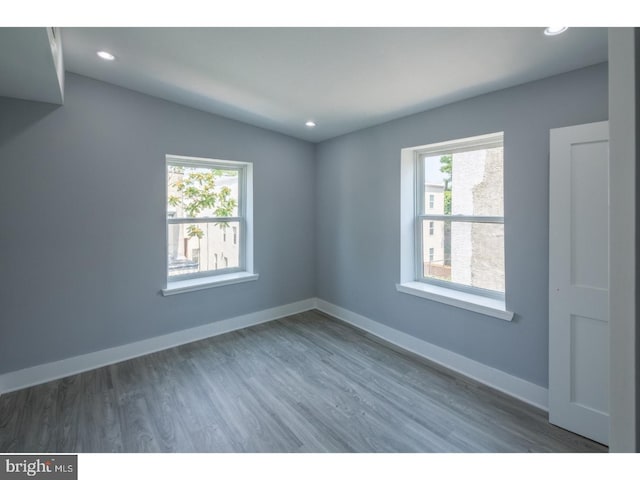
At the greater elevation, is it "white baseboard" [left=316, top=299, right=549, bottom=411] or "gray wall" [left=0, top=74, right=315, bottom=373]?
"gray wall" [left=0, top=74, right=315, bottom=373]

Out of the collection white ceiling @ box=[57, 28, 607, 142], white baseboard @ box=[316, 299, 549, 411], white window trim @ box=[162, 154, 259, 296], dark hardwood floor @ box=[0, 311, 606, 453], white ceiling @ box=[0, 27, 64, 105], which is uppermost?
white ceiling @ box=[57, 28, 607, 142]

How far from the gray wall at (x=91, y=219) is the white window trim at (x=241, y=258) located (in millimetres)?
87

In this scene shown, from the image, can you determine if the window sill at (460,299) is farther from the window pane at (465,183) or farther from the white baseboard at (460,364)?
the window pane at (465,183)

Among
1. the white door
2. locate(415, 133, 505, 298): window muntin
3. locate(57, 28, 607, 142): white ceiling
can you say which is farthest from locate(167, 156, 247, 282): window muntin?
the white door

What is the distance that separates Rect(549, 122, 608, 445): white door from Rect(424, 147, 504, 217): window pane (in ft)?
1.89

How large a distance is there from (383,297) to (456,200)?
4.21ft

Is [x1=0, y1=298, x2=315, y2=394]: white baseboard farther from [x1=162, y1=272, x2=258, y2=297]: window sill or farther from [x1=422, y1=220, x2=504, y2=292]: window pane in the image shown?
[x1=422, y1=220, x2=504, y2=292]: window pane

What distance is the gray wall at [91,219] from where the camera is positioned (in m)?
2.45

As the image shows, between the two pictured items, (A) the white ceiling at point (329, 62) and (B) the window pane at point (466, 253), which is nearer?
(A) the white ceiling at point (329, 62)

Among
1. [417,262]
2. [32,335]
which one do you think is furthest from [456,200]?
[32,335]

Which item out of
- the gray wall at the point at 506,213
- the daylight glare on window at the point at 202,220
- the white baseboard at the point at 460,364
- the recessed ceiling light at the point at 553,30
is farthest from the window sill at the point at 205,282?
the recessed ceiling light at the point at 553,30

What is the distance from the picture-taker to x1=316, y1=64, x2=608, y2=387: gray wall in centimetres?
215

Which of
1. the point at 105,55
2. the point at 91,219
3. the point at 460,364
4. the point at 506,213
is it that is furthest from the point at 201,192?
the point at 460,364
